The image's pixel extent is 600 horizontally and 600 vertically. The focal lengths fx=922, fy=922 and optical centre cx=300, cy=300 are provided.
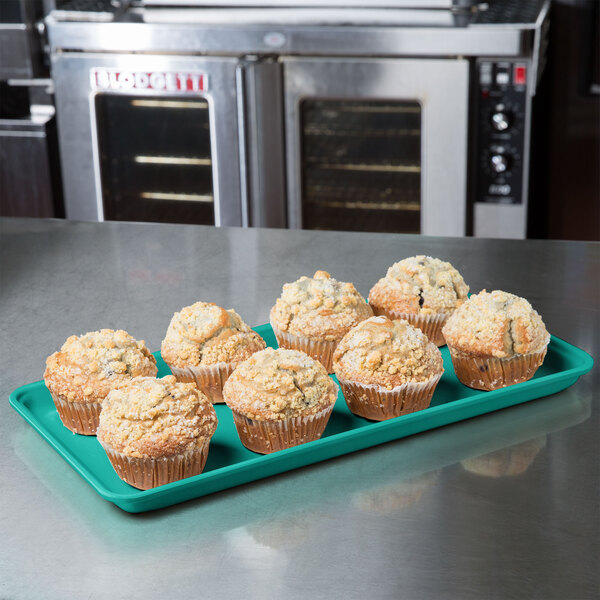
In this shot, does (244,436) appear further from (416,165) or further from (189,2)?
(189,2)

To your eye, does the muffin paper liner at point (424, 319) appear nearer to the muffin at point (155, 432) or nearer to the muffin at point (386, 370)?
the muffin at point (386, 370)

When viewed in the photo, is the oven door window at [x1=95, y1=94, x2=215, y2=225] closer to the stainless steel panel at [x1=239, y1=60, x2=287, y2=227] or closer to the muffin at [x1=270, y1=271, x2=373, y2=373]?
the stainless steel panel at [x1=239, y1=60, x2=287, y2=227]

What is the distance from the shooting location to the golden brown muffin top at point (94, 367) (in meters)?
1.08

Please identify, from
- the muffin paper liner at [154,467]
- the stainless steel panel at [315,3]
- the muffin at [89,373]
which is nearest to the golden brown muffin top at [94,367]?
the muffin at [89,373]

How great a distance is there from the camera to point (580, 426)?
1109mm

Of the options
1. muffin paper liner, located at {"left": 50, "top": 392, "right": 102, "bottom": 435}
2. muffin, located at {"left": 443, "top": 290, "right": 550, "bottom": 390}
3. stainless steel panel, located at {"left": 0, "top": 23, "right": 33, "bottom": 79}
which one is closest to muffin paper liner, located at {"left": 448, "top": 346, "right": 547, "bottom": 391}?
muffin, located at {"left": 443, "top": 290, "right": 550, "bottom": 390}

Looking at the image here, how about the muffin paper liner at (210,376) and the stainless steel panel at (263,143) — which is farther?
the stainless steel panel at (263,143)

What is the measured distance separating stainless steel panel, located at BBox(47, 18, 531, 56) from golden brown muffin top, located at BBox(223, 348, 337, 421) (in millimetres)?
1732

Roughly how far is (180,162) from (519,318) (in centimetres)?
197

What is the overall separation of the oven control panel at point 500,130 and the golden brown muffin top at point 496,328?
1559mm

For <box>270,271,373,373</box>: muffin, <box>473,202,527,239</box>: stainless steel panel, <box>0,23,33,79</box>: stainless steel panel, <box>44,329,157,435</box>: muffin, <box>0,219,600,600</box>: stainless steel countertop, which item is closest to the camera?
<box>0,219,600,600</box>: stainless steel countertop

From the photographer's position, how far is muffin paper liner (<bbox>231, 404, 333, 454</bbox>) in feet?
3.40

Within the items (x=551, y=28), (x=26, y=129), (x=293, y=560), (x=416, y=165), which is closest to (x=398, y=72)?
(x=416, y=165)

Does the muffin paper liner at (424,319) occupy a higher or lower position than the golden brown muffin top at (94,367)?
lower
